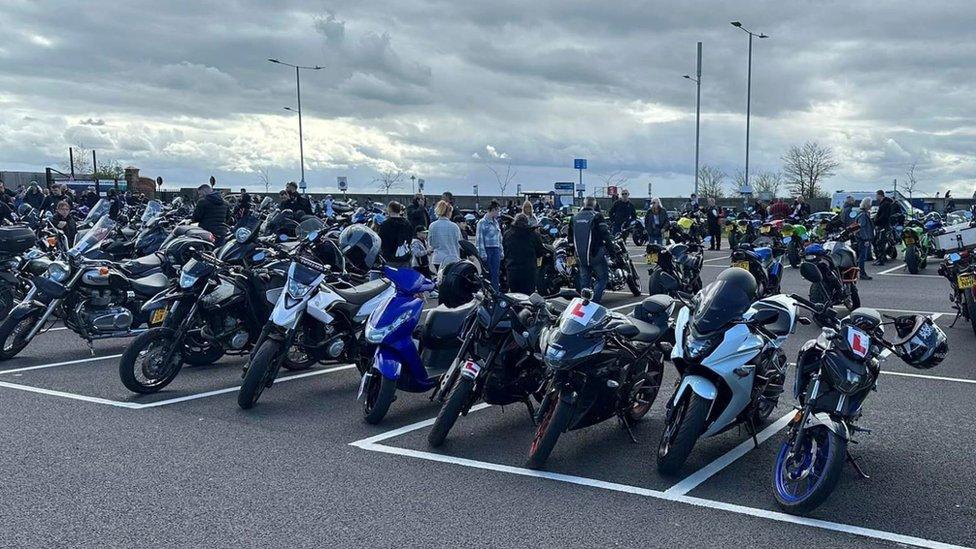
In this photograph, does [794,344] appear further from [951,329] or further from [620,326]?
[620,326]

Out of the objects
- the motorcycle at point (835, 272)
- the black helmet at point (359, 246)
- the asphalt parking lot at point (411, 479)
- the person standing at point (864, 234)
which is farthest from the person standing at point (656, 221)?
the asphalt parking lot at point (411, 479)

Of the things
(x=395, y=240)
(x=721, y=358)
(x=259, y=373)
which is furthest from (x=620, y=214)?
(x=721, y=358)

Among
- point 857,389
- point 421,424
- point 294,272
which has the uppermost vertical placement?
point 294,272

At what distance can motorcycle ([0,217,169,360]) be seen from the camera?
8445 millimetres

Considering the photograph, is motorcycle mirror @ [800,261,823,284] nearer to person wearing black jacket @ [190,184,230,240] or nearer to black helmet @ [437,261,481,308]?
black helmet @ [437,261,481,308]

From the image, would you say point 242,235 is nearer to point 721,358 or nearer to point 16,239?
point 16,239

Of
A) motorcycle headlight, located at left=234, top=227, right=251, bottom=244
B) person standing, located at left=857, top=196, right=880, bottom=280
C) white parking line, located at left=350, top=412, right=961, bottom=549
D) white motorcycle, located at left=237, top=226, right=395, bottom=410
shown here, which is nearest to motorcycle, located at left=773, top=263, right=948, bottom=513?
white parking line, located at left=350, top=412, right=961, bottom=549

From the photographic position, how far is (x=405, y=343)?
20.8 ft

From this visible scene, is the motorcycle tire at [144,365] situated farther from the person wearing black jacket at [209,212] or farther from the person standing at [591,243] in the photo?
the person standing at [591,243]

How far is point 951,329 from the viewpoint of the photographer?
10.4m

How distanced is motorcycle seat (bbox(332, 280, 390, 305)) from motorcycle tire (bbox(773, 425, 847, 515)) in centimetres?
380

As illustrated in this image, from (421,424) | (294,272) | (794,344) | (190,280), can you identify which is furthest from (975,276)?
(190,280)

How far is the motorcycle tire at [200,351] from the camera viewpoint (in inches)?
305

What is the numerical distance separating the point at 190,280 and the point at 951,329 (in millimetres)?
8915
